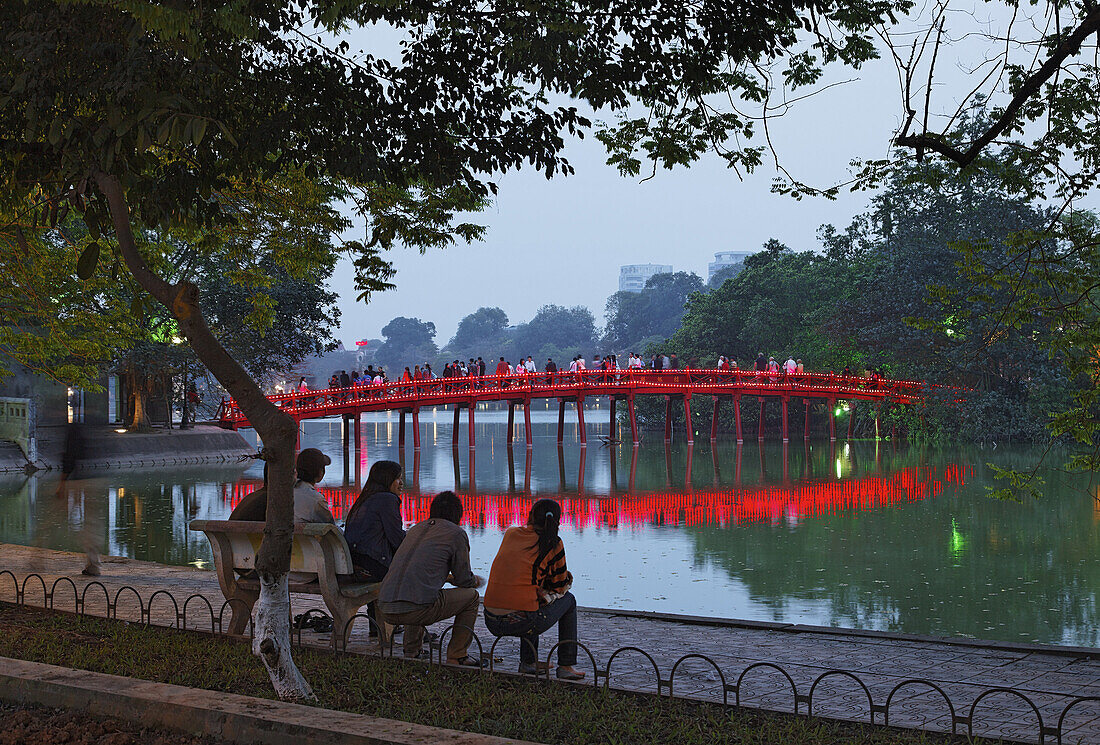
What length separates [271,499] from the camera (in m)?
5.00

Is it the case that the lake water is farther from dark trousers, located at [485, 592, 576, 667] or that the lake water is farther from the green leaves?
the green leaves

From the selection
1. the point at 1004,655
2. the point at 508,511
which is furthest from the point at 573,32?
the point at 508,511

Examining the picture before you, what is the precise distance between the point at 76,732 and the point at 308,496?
2.40 metres

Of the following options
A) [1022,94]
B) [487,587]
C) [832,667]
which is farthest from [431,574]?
[1022,94]

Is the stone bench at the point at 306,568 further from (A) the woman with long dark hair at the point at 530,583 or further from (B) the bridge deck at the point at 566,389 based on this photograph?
(B) the bridge deck at the point at 566,389

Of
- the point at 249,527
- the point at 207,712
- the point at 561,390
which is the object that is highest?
the point at 561,390

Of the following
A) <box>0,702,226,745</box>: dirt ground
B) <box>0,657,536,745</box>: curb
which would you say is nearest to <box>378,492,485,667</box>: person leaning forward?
<box>0,657,536,745</box>: curb

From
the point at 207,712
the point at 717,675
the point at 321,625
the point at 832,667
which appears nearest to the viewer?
the point at 207,712

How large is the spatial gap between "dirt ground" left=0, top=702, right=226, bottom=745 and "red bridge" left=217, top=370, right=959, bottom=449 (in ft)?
102

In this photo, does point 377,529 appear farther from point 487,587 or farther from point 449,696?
point 449,696

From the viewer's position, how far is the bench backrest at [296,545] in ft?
20.6

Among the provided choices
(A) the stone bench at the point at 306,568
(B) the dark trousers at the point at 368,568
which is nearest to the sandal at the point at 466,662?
(A) the stone bench at the point at 306,568

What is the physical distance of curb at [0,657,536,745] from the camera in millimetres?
4109

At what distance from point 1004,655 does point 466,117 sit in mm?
4937
